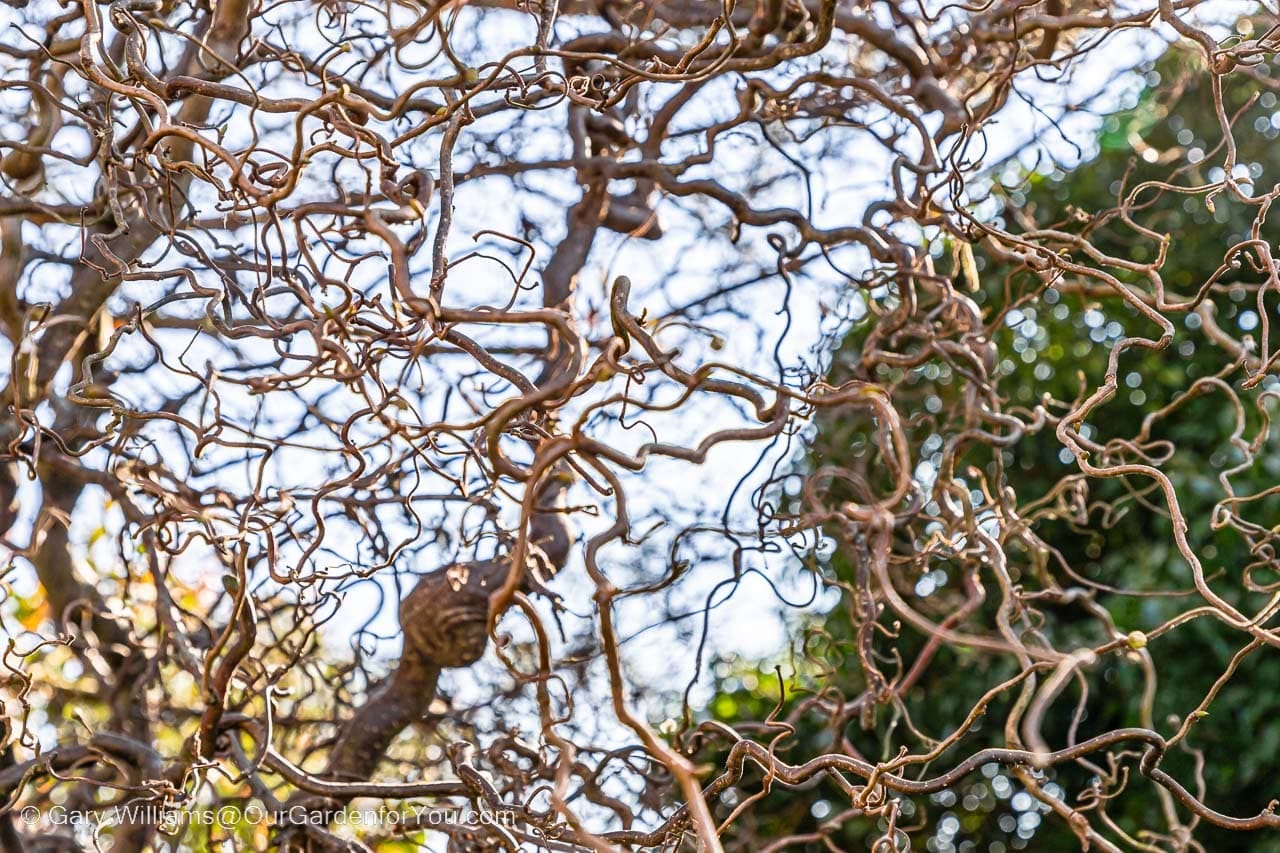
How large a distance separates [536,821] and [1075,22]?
1044 millimetres

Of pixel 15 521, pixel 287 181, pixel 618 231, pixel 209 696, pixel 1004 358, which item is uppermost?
pixel 1004 358

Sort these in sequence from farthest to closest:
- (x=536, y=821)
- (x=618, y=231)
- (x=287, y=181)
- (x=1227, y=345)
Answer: (x=618, y=231) → (x=1227, y=345) → (x=536, y=821) → (x=287, y=181)

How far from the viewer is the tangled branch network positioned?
46.6 inches

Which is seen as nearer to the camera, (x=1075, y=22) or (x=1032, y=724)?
(x=1032, y=724)

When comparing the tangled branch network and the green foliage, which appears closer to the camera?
the tangled branch network

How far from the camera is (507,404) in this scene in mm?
986

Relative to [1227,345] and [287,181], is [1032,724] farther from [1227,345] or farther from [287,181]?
[1227,345]

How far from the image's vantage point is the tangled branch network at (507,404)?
1185 mm

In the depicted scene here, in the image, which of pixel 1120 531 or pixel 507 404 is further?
pixel 1120 531

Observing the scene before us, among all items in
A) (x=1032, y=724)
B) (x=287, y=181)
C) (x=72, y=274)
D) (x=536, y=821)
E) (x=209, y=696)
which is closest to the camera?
(x=1032, y=724)

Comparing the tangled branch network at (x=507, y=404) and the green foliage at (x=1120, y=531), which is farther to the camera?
the green foliage at (x=1120, y=531)

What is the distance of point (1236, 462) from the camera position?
9.89ft

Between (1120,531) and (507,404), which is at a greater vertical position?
(1120,531)

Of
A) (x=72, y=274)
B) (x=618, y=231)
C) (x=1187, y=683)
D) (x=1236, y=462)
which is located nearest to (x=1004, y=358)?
(x=1236, y=462)
